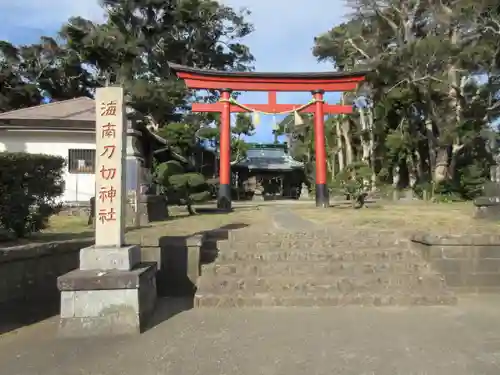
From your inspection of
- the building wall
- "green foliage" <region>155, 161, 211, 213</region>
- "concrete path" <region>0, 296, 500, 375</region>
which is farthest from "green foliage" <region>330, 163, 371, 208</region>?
"concrete path" <region>0, 296, 500, 375</region>

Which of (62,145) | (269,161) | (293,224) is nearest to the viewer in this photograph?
(293,224)

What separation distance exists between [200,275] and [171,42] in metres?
27.4

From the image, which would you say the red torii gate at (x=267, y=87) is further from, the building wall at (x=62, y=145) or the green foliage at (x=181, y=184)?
the building wall at (x=62, y=145)

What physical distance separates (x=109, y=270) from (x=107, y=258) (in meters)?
0.15

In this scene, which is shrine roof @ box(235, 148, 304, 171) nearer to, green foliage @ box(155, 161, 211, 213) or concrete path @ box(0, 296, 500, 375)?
green foliage @ box(155, 161, 211, 213)

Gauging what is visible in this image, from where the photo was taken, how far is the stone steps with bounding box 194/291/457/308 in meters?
5.60

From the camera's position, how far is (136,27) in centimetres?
2986

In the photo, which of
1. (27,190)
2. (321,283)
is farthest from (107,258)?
(321,283)

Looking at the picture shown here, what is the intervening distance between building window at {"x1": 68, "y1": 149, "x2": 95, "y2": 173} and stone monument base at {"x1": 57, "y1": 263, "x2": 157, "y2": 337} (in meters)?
11.7

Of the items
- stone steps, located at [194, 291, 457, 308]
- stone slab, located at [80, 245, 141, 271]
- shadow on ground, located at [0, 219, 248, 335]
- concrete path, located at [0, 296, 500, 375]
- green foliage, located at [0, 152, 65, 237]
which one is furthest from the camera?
green foliage, located at [0, 152, 65, 237]

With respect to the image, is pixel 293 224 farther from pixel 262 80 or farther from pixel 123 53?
pixel 123 53

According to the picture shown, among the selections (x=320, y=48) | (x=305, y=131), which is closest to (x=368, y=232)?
(x=320, y=48)

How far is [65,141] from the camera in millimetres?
15500

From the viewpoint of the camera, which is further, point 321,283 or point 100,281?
point 321,283
